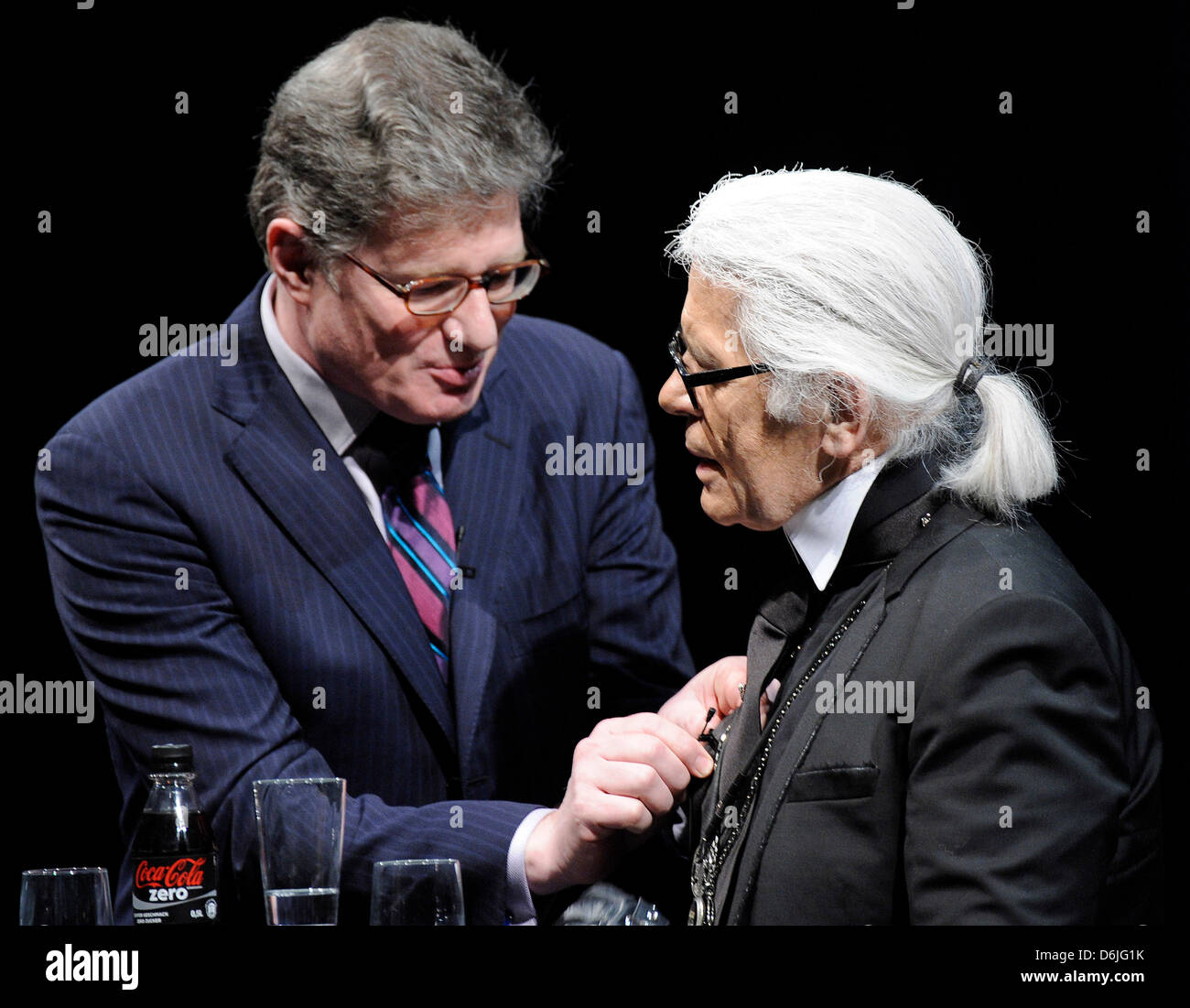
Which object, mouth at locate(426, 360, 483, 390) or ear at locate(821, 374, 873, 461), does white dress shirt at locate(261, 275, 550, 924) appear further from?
ear at locate(821, 374, 873, 461)

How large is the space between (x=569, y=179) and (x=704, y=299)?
4.26 ft

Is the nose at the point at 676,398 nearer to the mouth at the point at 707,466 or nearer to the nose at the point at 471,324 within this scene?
the mouth at the point at 707,466

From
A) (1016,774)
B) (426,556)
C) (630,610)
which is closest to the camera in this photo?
(1016,774)

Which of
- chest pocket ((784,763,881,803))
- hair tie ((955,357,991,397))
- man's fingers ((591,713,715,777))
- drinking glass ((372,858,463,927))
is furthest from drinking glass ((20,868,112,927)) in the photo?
hair tie ((955,357,991,397))

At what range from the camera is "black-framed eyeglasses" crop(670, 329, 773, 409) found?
2092 mm

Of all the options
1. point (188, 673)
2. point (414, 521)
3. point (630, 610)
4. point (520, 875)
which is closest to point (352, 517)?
point (414, 521)

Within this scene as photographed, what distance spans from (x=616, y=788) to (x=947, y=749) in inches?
23.8

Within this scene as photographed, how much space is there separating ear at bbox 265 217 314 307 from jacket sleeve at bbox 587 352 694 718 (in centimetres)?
81

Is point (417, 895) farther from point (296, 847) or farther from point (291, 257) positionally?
point (291, 257)

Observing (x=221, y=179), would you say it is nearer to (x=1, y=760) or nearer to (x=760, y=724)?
(x=1, y=760)

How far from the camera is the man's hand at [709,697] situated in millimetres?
2439

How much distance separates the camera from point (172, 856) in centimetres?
211
